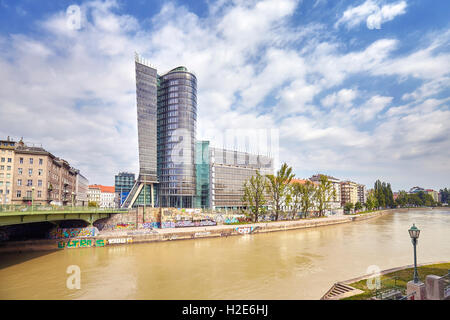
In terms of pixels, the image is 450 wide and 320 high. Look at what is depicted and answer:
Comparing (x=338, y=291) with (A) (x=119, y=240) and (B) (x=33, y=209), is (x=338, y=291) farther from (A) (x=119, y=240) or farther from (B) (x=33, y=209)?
(A) (x=119, y=240)

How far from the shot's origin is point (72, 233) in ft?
159

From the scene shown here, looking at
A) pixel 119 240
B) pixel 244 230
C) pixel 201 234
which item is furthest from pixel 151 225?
pixel 244 230

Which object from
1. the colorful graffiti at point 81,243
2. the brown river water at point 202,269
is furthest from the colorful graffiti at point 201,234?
the colorful graffiti at point 81,243

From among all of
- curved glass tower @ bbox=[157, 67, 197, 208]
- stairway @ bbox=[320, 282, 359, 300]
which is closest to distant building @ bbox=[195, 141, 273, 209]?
curved glass tower @ bbox=[157, 67, 197, 208]

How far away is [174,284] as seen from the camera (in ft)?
82.7

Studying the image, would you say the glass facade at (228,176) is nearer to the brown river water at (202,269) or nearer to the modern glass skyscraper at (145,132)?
the modern glass skyscraper at (145,132)

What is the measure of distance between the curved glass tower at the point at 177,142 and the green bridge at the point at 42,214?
47.1 meters

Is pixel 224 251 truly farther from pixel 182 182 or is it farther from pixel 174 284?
pixel 182 182

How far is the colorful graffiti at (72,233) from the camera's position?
47250mm

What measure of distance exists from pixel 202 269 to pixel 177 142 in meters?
79.1
